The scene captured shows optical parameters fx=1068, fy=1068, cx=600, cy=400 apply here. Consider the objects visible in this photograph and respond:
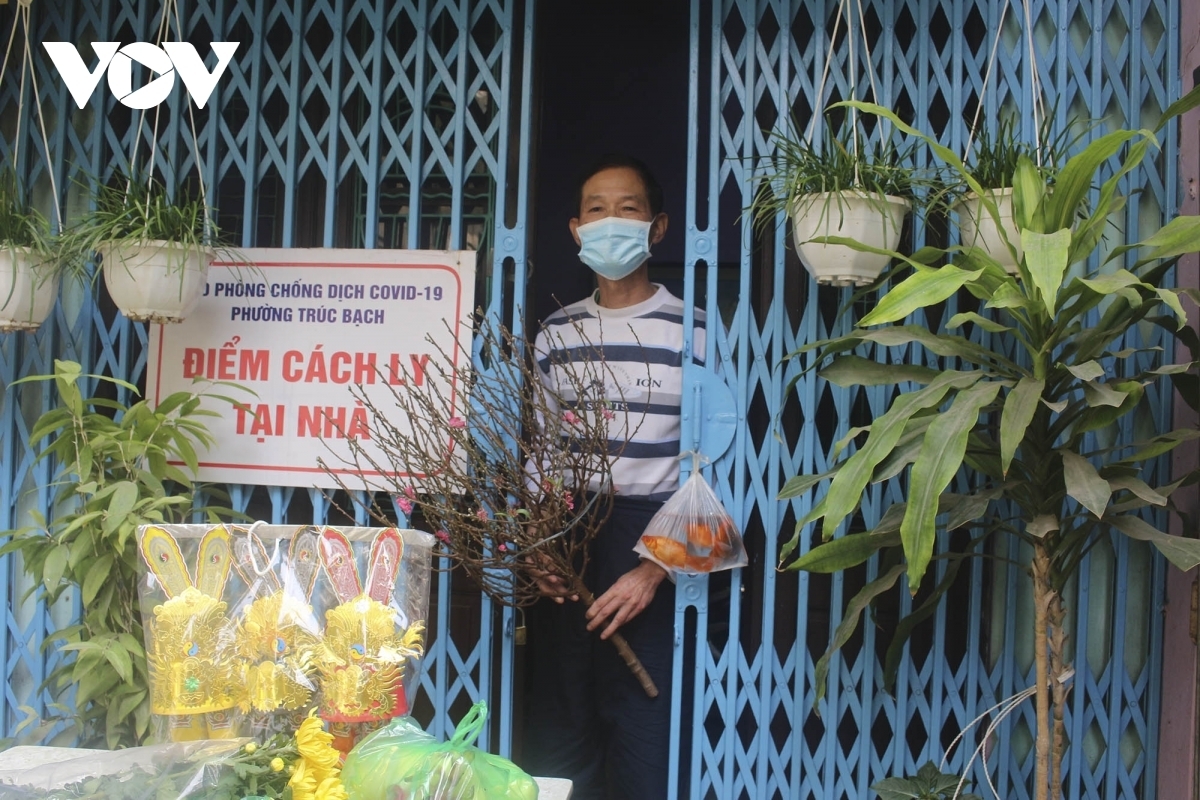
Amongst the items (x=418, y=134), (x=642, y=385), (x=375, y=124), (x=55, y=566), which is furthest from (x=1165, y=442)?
(x=55, y=566)

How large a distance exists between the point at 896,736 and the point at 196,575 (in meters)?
1.91

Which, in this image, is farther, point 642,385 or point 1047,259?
point 642,385

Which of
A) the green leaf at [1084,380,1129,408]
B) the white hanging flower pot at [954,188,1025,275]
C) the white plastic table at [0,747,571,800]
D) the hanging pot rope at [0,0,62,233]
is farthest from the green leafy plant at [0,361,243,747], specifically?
the green leaf at [1084,380,1129,408]

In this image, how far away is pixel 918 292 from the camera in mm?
2311

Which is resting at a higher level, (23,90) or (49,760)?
(23,90)

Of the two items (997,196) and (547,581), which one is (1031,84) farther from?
(547,581)

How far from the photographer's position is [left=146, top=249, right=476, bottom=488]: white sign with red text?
3195 millimetres

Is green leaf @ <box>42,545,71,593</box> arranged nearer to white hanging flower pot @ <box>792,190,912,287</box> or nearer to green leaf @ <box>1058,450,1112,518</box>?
white hanging flower pot @ <box>792,190,912,287</box>

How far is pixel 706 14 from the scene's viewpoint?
12.2ft

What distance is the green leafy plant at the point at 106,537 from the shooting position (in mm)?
Result: 2844

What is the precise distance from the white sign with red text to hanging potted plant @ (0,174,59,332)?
32 centimetres

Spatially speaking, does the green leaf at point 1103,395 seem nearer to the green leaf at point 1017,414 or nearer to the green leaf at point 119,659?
the green leaf at point 1017,414

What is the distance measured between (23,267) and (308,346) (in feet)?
2.68

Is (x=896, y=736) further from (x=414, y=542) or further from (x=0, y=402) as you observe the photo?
(x=0, y=402)
